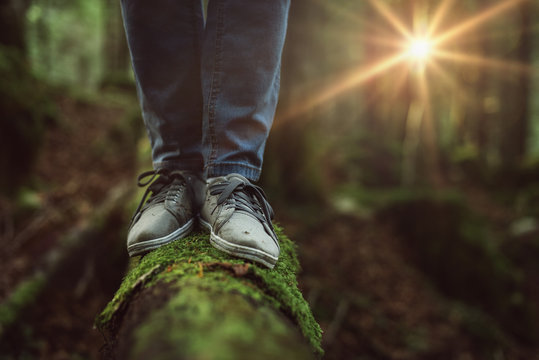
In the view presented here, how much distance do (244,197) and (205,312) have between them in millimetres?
724

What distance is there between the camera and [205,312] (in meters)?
0.76

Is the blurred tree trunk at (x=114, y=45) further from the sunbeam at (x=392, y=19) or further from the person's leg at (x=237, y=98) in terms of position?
the person's leg at (x=237, y=98)

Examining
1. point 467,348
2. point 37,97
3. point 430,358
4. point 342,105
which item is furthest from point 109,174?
point 342,105

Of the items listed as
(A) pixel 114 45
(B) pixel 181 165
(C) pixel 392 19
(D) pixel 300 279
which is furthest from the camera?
(A) pixel 114 45

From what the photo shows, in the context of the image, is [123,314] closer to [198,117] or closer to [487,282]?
[198,117]

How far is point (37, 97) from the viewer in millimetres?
5789

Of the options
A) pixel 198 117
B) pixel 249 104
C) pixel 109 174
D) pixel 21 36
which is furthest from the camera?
pixel 21 36

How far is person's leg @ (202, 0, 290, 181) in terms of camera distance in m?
1.41

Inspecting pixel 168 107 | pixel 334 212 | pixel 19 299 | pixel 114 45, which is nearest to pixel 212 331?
pixel 168 107

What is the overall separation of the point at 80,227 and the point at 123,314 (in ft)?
12.6

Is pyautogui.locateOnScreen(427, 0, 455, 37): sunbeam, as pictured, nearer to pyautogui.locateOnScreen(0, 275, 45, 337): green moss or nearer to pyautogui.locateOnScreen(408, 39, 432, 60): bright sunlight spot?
pyautogui.locateOnScreen(408, 39, 432, 60): bright sunlight spot

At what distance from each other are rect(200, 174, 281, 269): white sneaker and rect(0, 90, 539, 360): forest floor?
240 cm

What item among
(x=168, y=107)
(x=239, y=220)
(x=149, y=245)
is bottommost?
(x=149, y=245)

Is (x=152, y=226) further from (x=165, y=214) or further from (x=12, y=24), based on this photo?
(x=12, y=24)
